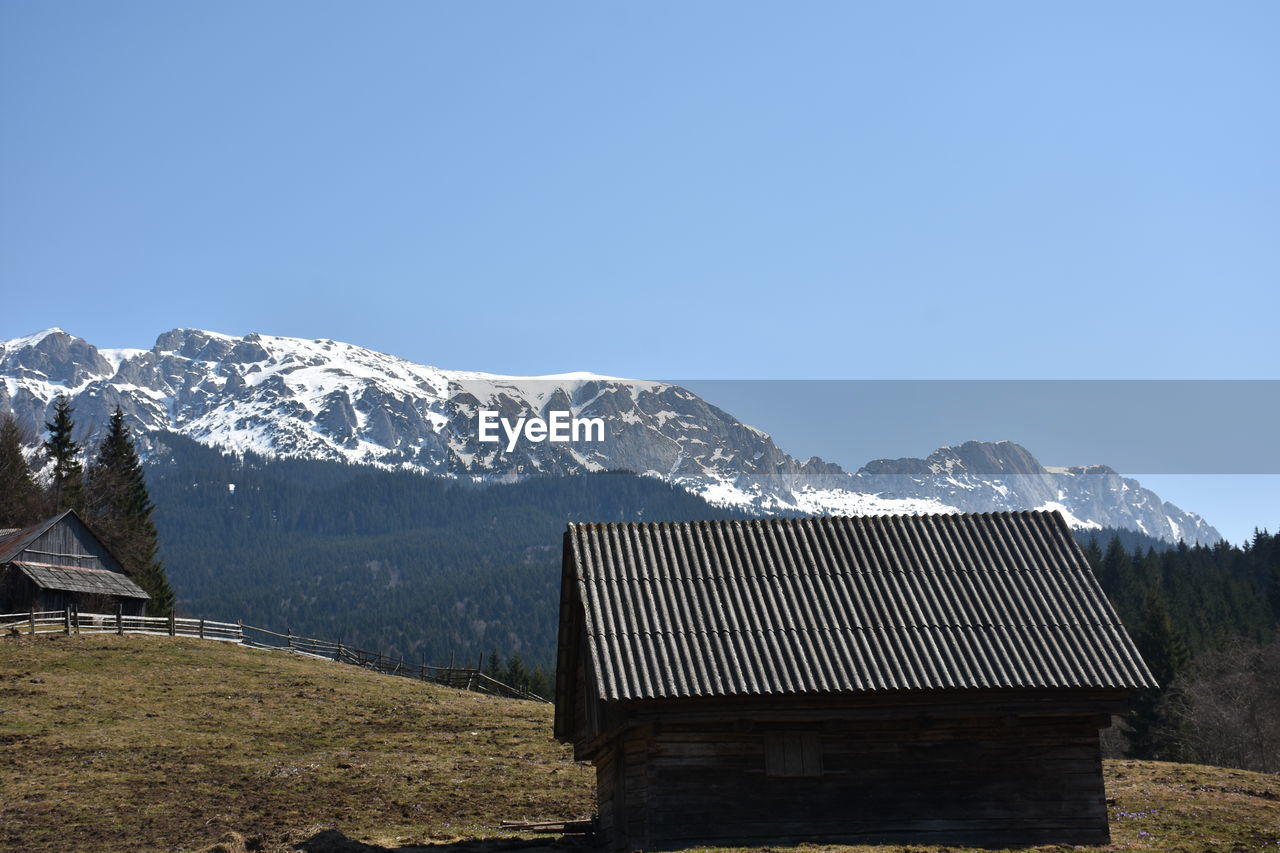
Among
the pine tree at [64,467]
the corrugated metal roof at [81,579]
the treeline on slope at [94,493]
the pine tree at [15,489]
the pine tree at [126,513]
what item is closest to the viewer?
the corrugated metal roof at [81,579]

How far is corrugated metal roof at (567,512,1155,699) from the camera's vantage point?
23.4m

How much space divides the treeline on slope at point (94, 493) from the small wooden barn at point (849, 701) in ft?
223

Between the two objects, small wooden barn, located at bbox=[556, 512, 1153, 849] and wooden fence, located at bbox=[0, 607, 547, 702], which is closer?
small wooden barn, located at bbox=[556, 512, 1153, 849]

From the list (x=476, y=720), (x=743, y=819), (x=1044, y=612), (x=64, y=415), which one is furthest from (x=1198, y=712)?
(x=64, y=415)

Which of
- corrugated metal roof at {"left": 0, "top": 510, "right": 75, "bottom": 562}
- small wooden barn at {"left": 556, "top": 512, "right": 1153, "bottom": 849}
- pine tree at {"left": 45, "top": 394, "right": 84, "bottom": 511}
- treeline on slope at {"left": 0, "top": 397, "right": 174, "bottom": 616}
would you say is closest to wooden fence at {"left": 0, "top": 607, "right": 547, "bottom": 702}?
corrugated metal roof at {"left": 0, "top": 510, "right": 75, "bottom": 562}

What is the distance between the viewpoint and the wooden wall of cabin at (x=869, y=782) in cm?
2333

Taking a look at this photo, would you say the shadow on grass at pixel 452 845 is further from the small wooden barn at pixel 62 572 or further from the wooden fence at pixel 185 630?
the small wooden barn at pixel 62 572

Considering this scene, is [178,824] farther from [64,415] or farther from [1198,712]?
[64,415]

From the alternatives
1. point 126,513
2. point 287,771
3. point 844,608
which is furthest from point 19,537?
point 844,608

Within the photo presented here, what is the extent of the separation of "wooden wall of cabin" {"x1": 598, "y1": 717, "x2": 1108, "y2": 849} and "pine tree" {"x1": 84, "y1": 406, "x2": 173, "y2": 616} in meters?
68.3

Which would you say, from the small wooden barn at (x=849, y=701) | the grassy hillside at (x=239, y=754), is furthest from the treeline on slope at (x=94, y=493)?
the small wooden barn at (x=849, y=701)

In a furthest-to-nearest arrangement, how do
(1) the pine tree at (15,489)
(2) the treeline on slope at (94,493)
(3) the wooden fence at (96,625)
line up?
(2) the treeline on slope at (94,493), (1) the pine tree at (15,489), (3) the wooden fence at (96,625)

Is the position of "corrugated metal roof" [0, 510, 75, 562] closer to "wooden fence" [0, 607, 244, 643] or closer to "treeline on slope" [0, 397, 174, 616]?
"wooden fence" [0, 607, 244, 643]

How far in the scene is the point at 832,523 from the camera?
27.5 meters
